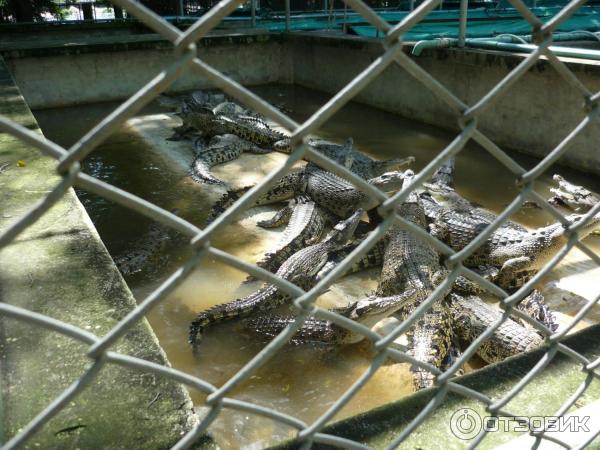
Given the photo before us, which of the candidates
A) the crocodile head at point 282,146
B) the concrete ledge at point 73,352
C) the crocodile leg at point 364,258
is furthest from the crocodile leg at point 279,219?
the crocodile head at point 282,146

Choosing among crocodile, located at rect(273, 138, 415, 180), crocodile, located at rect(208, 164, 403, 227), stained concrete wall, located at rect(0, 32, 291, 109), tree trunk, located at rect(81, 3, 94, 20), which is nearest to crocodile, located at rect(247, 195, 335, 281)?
crocodile, located at rect(208, 164, 403, 227)

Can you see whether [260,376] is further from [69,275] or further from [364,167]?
[364,167]

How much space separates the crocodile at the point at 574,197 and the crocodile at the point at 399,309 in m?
1.92

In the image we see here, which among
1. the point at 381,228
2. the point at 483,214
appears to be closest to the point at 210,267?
the point at 483,214

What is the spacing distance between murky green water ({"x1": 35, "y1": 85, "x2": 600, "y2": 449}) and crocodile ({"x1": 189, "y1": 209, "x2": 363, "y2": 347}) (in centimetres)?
9

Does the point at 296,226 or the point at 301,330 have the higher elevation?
the point at 296,226

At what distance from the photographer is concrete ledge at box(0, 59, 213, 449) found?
4.49ft

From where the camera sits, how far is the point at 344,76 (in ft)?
28.6

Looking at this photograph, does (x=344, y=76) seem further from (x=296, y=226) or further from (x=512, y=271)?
Result: (x=512, y=271)

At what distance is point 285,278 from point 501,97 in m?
3.77

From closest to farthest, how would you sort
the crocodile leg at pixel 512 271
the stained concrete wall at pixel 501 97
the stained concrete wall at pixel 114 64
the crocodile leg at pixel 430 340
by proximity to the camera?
the crocodile leg at pixel 430 340 → the crocodile leg at pixel 512 271 → the stained concrete wall at pixel 501 97 → the stained concrete wall at pixel 114 64

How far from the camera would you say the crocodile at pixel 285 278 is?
300 cm

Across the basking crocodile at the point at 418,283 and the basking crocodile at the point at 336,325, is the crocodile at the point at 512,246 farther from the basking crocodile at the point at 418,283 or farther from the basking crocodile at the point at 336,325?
the basking crocodile at the point at 336,325

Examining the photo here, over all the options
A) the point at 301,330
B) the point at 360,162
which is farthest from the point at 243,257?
the point at 360,162
